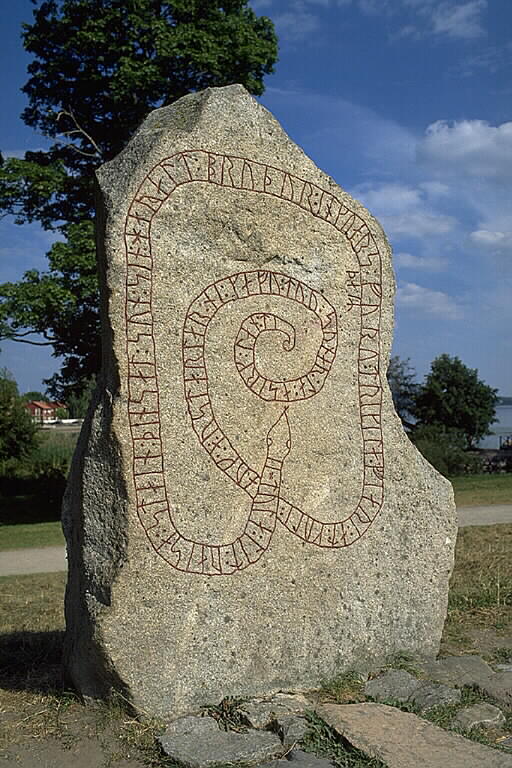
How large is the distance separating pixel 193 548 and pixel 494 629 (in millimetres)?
2638

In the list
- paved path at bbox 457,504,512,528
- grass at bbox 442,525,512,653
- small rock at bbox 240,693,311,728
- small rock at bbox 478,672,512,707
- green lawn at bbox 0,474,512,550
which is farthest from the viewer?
green lawn at bbox 0,474,512,550

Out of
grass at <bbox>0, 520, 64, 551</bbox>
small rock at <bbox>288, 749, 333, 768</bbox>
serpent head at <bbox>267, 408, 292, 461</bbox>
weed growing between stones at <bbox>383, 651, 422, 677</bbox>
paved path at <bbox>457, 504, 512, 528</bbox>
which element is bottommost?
small rock at <bbox>288, 749, 333, 768</bbox>

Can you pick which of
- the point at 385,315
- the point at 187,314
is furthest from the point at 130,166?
the point at 385,315

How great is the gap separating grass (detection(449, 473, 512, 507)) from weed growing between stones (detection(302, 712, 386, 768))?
10.6 m

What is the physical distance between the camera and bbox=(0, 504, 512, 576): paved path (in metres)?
9.77

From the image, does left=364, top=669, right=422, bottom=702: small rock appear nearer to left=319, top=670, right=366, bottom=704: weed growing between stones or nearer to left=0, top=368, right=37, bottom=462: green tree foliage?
left=319, top=670, right=366, bottom=704: weed growing between stones

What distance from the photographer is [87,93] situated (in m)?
13.8

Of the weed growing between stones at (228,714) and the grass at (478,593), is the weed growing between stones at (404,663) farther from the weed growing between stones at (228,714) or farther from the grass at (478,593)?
the weed growing between stones at (228,714)

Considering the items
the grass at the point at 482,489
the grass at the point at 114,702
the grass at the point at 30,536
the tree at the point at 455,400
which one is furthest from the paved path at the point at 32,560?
the tree at the point at 455,400

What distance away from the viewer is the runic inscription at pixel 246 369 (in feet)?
14.0

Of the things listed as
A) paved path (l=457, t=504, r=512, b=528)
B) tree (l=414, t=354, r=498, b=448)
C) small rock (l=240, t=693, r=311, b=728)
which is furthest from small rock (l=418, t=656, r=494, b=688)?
tree (l=414, t=354, r=498, b=448)

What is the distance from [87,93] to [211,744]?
12146mm

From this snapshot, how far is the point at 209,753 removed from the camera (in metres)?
3.71

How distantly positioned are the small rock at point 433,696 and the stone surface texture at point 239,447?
0.42m
